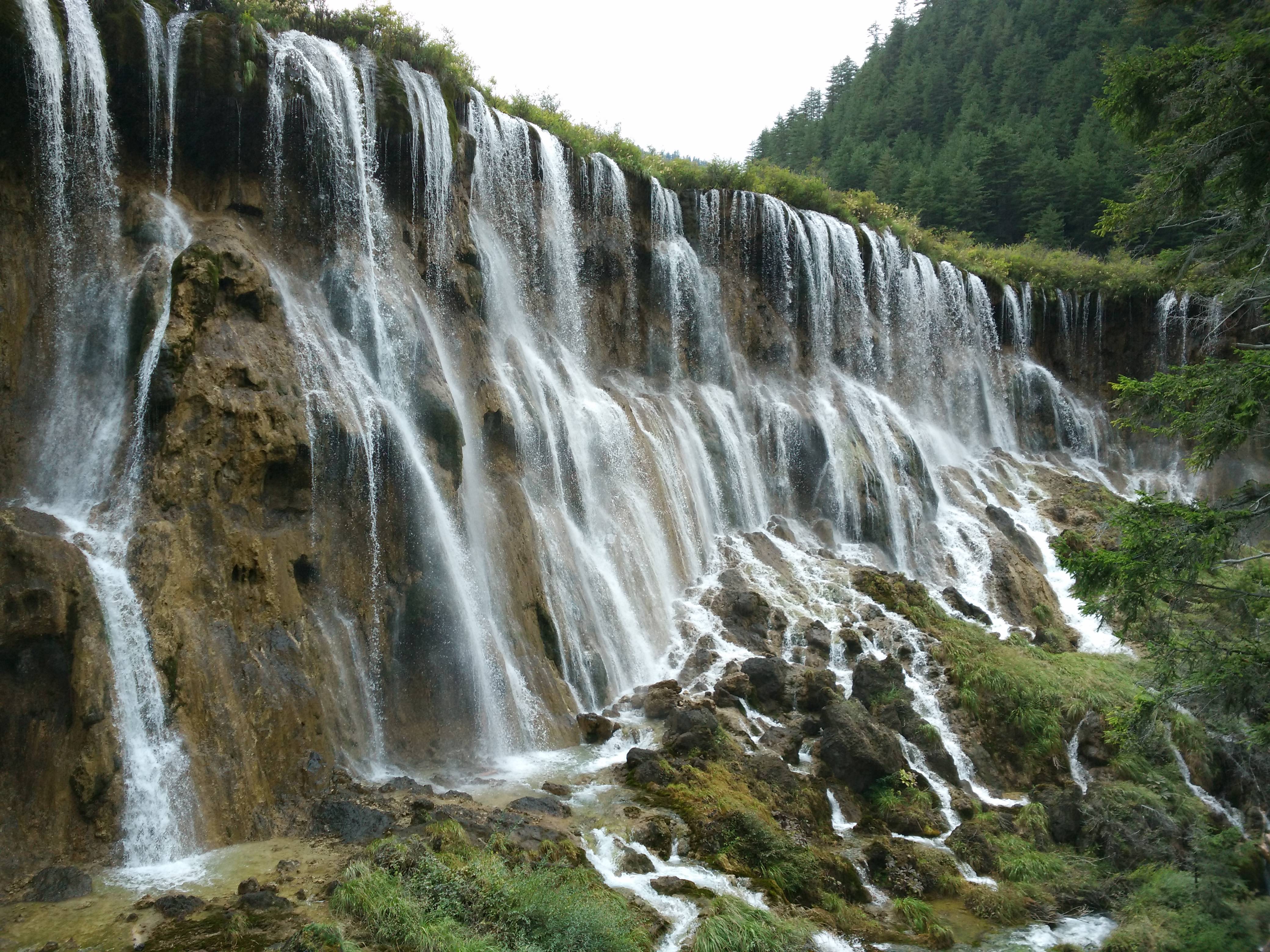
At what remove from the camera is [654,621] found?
17750mm

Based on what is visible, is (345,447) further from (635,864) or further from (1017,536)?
(1017,536)

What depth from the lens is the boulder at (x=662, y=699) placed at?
14.5 meters

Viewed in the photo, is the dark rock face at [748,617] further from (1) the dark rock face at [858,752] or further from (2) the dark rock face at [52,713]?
(2) the dark rock face at [52,713]

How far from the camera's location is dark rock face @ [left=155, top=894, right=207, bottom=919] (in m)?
Result: 7.49

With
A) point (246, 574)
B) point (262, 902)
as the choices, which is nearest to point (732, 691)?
point (246, 574)

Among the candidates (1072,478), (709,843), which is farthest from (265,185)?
(1072,478)

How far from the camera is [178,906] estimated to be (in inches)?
300

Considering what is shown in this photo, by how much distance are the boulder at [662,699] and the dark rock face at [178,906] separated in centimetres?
800

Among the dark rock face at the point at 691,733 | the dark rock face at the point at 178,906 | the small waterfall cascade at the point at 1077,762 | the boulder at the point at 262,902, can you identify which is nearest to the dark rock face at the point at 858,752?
the dark rock face at the point at 691,733

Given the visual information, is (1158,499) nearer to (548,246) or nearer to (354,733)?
(354,733)

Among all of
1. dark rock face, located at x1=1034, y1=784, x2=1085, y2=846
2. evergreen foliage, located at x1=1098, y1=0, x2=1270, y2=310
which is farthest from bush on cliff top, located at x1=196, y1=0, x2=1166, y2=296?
dark rock face, located at x1=1034, y1=784, x2=1085, y2=846

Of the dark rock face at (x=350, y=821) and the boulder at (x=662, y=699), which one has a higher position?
the boulder at (x=662, y=699)

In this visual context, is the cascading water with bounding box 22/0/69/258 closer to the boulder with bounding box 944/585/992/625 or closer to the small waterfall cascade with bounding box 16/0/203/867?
the small waterfall cascade with bounding box 16/0/203/867

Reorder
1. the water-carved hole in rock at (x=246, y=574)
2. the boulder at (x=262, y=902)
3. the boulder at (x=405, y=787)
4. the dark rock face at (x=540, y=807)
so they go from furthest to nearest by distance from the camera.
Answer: the water-carved hole in rock at (x=246, y=574), the boulder at (x=405, y=787), the dark rock face at (x=540, y=807), the boulder at (x=262, y=902)
